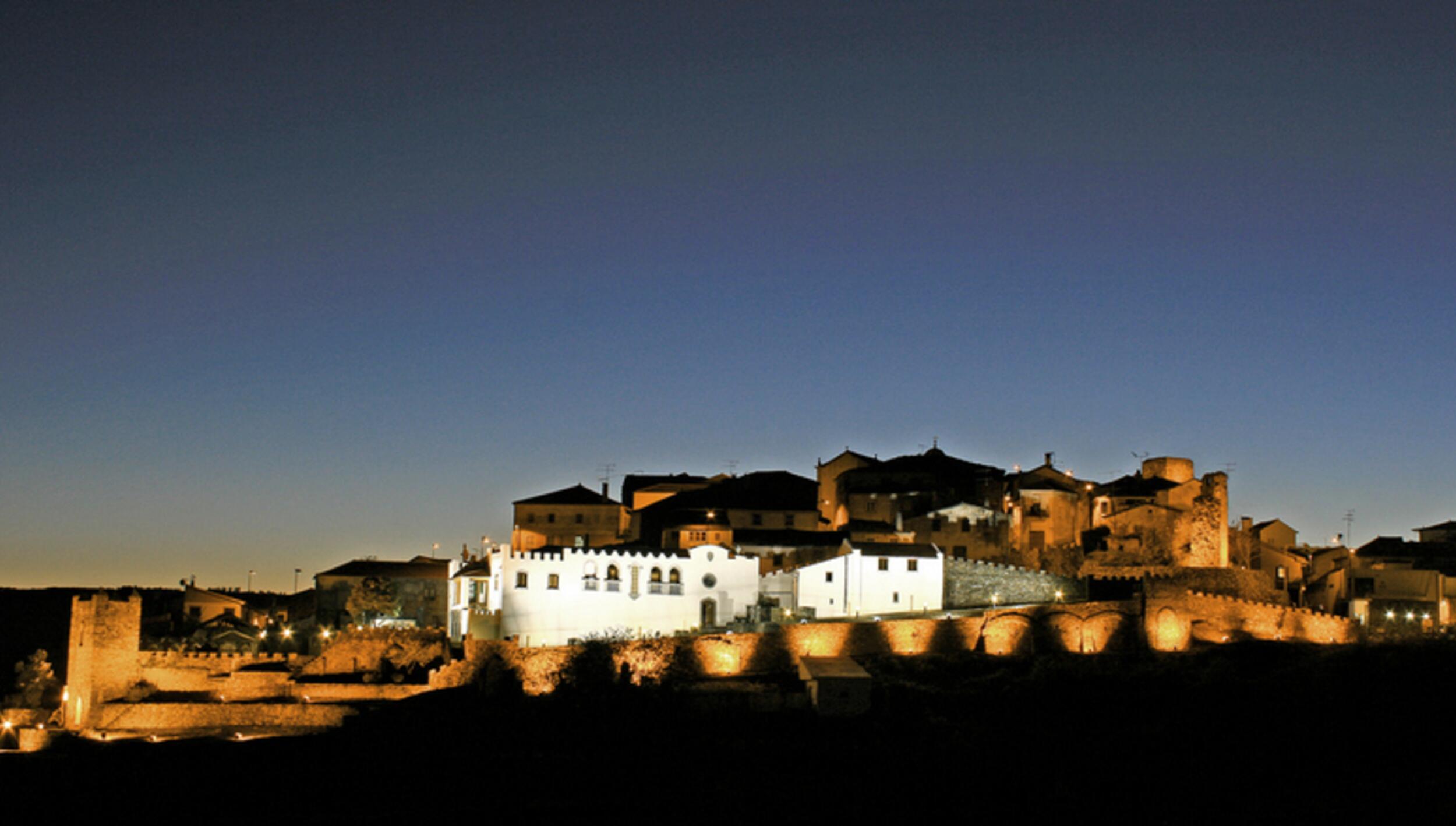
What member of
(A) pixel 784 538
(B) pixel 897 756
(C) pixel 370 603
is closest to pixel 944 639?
(B) pixel 897 756

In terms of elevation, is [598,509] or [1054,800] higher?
[598,509]

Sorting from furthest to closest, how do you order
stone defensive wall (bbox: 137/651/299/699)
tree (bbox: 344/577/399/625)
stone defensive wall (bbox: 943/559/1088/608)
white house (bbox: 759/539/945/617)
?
tree (bbox: 344/577/399/625) < stone defensive wall (bbox: 943/559/1088/608) < white house (bbox: 759/539/945/617) < stone defensive wall (bbox: 137/651/299/699)

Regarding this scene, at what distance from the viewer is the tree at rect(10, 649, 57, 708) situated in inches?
2216

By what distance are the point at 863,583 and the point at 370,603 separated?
75.0 feet

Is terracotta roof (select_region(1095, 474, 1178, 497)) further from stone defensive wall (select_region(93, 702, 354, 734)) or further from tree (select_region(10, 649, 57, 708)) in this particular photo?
tree (select_region(10, 649, 57, 708))

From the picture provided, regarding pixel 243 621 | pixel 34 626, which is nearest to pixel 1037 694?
pixel 243 621

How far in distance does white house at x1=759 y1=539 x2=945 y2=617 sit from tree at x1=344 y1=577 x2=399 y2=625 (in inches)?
734

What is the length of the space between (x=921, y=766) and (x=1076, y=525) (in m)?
33.2

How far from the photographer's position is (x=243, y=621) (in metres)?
69.9

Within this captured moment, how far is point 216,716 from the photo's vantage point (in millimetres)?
47000

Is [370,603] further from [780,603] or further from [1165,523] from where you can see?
[1165,523]

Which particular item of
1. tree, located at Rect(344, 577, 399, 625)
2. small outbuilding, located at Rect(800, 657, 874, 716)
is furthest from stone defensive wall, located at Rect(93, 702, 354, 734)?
small outbuilding, located at Rect(800, 657, 874, 716)

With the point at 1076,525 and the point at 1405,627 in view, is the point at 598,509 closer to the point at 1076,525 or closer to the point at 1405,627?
the point at 1076,525

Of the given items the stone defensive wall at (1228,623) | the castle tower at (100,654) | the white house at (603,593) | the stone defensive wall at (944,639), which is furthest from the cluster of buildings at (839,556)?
the castle tower at (100,654)
